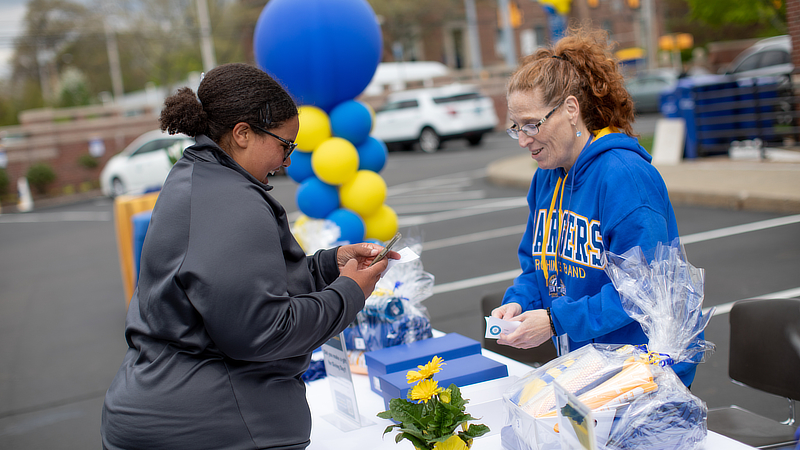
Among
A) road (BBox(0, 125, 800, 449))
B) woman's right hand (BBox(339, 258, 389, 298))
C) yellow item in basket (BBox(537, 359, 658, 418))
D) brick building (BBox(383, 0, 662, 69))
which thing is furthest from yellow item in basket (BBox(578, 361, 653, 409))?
brick building (BBox(383, 0, 662, 69))

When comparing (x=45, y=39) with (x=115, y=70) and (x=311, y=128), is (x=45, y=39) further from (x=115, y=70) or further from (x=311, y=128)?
(x=311, y=128)

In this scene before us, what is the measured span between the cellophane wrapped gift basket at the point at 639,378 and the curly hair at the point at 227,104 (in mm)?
1033

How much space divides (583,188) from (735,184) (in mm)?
7942

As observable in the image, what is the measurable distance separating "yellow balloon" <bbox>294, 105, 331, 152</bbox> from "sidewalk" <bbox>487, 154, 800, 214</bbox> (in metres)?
5.85

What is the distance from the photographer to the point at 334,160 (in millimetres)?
4934

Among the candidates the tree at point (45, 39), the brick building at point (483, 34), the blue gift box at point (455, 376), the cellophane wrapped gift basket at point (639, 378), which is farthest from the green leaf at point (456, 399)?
the tree at point (45, 39)

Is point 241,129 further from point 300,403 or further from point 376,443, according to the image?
point 376,443

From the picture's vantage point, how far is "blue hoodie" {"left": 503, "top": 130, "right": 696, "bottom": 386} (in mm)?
1921

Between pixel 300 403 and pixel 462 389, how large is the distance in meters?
0.56

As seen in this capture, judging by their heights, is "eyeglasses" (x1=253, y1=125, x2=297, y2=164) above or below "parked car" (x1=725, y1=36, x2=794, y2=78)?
below

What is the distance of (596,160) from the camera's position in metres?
2.07

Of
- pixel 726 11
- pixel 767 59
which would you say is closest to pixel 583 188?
pixel 767 59

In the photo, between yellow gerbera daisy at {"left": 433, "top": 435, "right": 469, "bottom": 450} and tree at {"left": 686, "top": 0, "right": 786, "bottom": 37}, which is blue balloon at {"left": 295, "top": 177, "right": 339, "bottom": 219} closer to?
yellow gerbera daisy at {"left": 433, "top": 435, "right": 469, "bottom": 450}

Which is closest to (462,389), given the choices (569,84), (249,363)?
(249,363)
